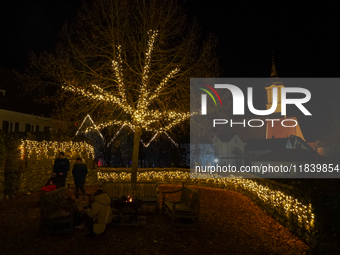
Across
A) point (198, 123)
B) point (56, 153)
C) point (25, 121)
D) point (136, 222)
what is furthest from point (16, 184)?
point (25, 121)

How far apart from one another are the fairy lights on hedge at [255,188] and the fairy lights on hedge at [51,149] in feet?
13.5

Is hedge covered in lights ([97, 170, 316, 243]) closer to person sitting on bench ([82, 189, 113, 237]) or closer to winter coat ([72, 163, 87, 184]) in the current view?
person sitting on bench ([82, 189, 113, 237])

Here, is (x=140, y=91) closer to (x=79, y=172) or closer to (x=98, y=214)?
(x=79, y=172)

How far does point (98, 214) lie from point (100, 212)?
8 centimetres

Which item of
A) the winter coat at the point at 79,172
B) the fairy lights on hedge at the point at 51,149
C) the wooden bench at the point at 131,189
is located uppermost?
the fairy lights on hedge at the point at 51,149

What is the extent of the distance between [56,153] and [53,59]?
17.9 feet

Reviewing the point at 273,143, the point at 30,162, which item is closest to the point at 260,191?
the point at 30,162

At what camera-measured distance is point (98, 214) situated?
24.5 feet

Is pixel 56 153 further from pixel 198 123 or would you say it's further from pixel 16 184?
pixel 198 123

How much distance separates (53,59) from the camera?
50.9 feet

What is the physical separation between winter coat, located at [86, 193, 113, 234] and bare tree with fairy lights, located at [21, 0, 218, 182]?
850cm

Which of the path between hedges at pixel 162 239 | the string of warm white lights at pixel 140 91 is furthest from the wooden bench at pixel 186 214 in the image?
the string of warm white lights at pixel 140 91

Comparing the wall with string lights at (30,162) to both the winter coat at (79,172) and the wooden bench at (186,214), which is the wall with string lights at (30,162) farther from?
the wooden bench at (186,214)

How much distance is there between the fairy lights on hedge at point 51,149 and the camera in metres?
15.6
